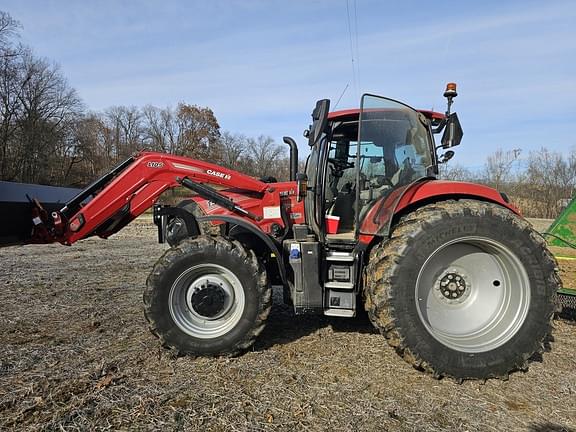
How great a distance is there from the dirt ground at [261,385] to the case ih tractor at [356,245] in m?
0.28

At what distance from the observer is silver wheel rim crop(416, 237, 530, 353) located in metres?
3.52

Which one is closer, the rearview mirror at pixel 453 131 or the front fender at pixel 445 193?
the front fender at pixel 445 193

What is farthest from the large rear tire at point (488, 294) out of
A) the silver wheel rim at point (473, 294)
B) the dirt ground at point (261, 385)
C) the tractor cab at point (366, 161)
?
the tractor cab at point (366, 161)

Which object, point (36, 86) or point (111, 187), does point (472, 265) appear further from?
point (36, 86)

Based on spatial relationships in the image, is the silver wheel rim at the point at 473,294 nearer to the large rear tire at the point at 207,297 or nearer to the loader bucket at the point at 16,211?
the large rear tire at the point at 207,297

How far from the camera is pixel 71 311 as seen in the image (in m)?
5.07

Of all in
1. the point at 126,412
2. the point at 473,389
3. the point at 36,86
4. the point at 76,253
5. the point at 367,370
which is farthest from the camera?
the point at 36,86

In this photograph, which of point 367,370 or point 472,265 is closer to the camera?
point 367,370

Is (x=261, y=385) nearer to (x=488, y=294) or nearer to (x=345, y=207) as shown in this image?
(x=345, y=207)

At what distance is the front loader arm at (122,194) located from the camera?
396 cm

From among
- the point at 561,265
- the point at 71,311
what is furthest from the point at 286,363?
the point at 561,265

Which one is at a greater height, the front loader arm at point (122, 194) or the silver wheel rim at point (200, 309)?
the front loader arm at point (122, 194)

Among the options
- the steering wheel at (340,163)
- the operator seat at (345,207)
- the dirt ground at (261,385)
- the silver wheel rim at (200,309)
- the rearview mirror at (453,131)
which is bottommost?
the dirt ground at (261,385)

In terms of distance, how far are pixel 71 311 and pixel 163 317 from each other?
2.11 meters
